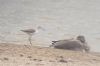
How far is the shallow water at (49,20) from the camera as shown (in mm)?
15664

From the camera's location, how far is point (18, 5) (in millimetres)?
24109

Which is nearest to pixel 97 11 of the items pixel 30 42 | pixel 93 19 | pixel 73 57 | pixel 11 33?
pixel 93 19

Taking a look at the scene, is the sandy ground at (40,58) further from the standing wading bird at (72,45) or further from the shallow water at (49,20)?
the shallow water at (49,20)

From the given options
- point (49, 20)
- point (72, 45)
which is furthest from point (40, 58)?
point (49, 20)

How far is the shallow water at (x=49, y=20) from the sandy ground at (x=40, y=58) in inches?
92.7

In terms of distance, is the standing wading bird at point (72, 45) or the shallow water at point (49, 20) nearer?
the standing wading bird at point (72, 45)

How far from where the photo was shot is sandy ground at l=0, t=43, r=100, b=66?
32.5 feet

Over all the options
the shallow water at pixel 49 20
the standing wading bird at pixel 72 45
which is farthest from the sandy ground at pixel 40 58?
the shallow water at pixel 49 20

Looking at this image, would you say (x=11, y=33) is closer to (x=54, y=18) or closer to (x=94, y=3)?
(x=54, y=18)

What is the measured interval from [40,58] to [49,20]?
8144 mm

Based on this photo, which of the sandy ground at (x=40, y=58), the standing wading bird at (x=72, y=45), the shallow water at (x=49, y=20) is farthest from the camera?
the shallow water at (x=49, y=20)

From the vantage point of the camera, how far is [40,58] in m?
10.7

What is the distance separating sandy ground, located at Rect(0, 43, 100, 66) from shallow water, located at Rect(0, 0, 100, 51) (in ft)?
7.72

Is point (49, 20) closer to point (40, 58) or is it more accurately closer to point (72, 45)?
point (72, 45)
